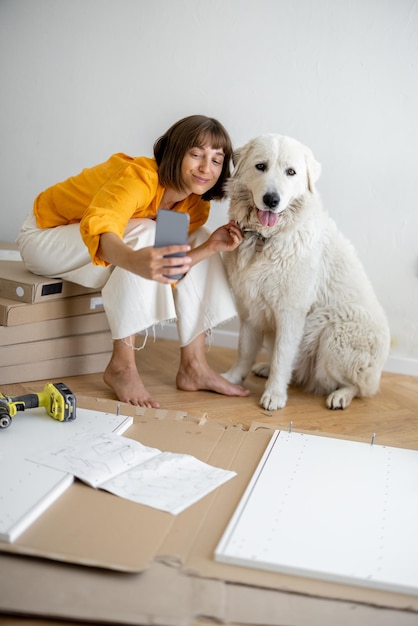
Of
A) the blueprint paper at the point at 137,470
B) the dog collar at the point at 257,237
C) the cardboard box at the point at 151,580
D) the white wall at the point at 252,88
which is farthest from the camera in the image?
the white wall at the point at 252,88

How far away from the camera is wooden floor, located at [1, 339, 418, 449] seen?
2.44 m

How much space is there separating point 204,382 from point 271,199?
787 mm

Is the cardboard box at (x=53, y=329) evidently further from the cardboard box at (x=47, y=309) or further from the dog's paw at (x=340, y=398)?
the dog's paw at (x=340, y=398)

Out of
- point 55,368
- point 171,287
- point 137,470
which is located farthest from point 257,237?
point 137,470

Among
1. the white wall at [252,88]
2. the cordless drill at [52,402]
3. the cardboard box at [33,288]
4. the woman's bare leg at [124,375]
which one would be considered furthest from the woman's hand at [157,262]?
the white wall at [252,88]

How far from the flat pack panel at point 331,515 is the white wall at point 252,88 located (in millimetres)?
1308

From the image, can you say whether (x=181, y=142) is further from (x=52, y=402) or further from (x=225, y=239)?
(x=52, y=402)

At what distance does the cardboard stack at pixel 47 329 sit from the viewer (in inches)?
102

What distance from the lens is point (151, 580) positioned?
138 centimetres

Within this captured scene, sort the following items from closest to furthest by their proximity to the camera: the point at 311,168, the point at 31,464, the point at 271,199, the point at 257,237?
the point at 31,464
the point at 271,199
the point at 311,168
the point at 257,237

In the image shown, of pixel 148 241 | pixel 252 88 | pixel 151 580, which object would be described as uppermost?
pixel 252 88

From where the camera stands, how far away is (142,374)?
9.50 ft

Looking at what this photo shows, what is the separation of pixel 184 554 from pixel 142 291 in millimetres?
1115

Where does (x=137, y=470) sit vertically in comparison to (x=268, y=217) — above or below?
below
